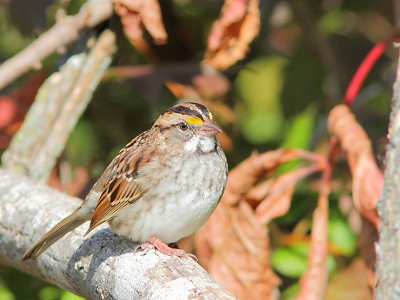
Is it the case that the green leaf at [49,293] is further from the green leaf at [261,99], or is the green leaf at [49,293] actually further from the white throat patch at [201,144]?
the green leaf at [261,99]

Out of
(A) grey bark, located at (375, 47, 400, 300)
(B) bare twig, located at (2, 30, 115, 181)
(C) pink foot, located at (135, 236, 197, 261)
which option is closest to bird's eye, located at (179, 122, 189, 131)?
(C) pink foot, located at (135, 236, 197, 261)

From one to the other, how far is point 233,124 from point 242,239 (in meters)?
1.24

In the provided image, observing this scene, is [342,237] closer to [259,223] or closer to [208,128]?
[259,223]

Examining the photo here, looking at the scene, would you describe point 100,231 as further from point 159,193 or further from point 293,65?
point 293,65

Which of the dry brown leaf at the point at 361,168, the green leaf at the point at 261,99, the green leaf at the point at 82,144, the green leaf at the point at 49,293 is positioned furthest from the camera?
the green leaf at the point at 261,99

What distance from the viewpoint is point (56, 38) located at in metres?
3.80

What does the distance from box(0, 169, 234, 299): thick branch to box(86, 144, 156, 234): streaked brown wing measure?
80 millimetres

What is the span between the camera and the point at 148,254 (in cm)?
286

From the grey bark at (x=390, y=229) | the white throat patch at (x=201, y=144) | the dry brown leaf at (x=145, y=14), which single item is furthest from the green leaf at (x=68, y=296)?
the grey bark at (x=390, y=229)

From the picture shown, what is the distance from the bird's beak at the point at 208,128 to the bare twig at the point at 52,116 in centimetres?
72

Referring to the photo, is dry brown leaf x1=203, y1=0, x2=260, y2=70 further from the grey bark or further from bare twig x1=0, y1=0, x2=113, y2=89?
the grey bark

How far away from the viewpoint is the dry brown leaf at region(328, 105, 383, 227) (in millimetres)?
3137

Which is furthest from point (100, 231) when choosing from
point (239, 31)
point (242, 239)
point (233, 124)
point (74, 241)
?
point (233, 124)

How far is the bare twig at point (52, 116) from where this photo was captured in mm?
3832
